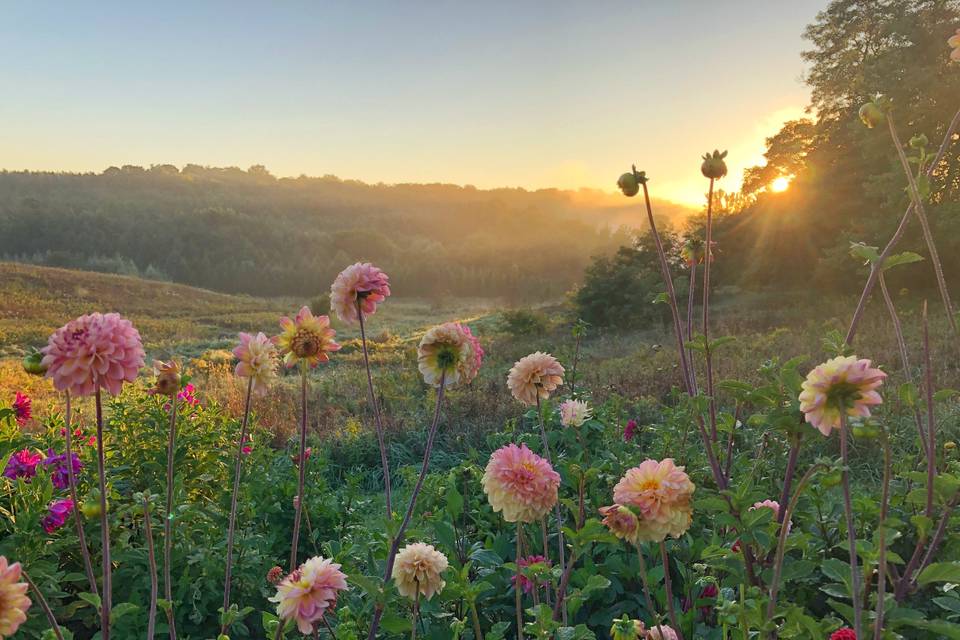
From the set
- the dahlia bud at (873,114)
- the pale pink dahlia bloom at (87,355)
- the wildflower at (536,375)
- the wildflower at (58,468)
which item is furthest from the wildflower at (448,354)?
the wildflower at (58,468)

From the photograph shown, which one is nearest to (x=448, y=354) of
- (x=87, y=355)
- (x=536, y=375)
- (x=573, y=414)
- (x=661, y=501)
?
(x=536, y=375)

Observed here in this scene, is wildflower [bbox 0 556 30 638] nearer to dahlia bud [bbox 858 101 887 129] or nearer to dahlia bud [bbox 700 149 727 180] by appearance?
dahlia bud [bbox 700 149 727 180]

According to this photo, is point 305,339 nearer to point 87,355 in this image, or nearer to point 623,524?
point 87,355

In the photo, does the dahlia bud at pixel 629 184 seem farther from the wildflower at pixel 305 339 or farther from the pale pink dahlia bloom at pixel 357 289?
the wildflower at pixel 305 339

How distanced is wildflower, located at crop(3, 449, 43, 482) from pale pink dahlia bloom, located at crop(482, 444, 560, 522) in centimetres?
204

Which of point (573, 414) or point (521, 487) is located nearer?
point (521, 487)

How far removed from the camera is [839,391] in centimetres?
96

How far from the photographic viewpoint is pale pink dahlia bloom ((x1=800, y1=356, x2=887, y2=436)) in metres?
0.94

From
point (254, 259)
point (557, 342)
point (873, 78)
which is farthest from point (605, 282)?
point (254, 259)

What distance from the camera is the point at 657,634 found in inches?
53.2

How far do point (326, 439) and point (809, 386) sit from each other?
5.48 m

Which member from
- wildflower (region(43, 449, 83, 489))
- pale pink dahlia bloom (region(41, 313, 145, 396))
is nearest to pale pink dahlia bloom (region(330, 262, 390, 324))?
pale pink dahlia bloom (region(41, 313, 145, 396))

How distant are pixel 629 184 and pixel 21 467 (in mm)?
2548

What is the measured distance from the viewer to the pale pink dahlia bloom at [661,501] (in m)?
1.17
